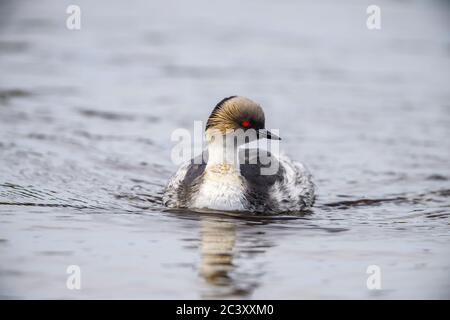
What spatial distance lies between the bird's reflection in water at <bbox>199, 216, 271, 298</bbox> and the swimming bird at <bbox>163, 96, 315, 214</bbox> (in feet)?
1.16

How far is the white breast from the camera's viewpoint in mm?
10828

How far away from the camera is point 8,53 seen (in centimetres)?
2134

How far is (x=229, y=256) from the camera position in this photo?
9297mm

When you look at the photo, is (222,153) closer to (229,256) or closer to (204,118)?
(229,256)

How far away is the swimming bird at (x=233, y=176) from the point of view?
35.4 ft

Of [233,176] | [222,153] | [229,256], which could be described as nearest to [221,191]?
[233,176]

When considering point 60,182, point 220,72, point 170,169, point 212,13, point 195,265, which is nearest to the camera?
point 195,265

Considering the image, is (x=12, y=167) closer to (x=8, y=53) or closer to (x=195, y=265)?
(x=195, y=265)

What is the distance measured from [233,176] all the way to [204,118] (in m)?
6.23

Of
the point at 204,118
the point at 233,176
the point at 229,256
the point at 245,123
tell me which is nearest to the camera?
the point at 229,256

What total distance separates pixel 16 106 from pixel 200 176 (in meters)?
6.91

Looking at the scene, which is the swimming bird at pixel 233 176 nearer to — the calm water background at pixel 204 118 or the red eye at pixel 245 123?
the red eye at pixel 245 123

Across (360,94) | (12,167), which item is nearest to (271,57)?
(360,94)

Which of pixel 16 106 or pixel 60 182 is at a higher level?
pixel 16 106
